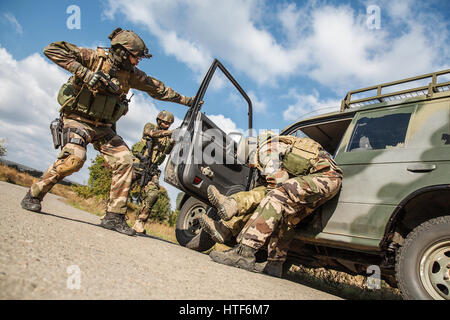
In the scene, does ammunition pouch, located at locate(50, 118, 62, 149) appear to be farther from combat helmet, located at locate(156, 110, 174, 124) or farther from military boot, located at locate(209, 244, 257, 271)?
combat helmet, located at locate(156, 110, 174, 124)

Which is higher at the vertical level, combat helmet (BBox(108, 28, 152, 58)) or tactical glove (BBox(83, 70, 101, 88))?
combat helmet (BBox(108, 28, 152, 58))

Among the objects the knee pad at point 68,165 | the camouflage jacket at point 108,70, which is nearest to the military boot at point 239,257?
the knee pad at point 68,165

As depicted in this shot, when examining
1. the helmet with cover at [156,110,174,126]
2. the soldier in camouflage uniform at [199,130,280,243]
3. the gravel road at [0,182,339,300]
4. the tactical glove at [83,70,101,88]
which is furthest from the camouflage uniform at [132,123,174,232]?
the gravel road at [0,182,339,300]

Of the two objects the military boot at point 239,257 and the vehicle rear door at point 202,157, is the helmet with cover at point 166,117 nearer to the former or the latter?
the vehicle rear door at point 202,157

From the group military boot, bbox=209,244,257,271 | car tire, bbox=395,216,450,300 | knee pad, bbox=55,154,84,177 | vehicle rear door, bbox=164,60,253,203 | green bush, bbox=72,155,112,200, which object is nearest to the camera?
car tire, bbox=395,216,450,300

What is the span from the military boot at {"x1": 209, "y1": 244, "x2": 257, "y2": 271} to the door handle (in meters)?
1.42

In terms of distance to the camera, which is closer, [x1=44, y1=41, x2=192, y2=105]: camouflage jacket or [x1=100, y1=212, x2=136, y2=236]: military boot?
[x1=44, y1=41, x2=192, y2=105]: camouflage jacket

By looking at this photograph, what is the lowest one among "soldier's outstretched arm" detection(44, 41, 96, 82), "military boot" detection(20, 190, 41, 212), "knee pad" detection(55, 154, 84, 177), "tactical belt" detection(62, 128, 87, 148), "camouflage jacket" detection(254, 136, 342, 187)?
"military boot" detection(20, 190, 41, 212)

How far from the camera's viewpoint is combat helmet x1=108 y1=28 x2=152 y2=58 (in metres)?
Result: 3.14

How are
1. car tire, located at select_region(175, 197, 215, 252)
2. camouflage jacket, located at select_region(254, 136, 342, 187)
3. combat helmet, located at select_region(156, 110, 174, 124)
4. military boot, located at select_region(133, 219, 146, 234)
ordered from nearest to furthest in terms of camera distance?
camouflage jacket, located at select_region(254, 136, 342, 187) → car tire, located at select_region(175, 197, 215, 252) → military boot, located at select_region(133, 219, 146, 234) → combat helmet, located at select_region(156, 110, 174, 124)

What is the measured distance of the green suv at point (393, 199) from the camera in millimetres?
1962

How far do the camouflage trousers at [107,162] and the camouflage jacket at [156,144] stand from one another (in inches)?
97.8

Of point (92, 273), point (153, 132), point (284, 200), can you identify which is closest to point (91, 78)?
point (92, 273)
